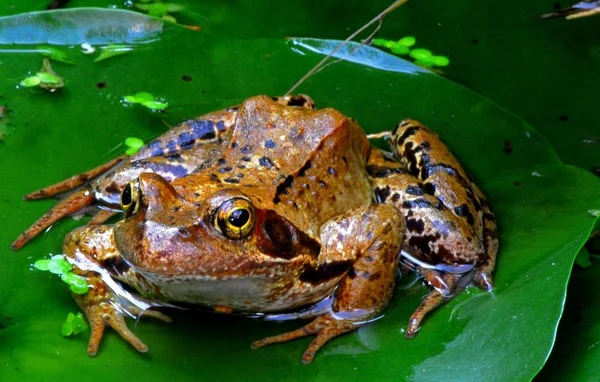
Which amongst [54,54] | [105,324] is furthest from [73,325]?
[54,54]

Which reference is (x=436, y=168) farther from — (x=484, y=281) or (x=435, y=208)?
(x=484, y=281)

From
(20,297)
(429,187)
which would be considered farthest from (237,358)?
(429,187)

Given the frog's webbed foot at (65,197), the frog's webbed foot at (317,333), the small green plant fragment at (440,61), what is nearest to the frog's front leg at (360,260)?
the frog's webbed foot at (317,333)

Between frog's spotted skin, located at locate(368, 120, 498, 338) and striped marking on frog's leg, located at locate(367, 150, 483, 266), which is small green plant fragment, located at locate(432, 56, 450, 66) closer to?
frog's spotted skin, located at locate(368, 120, 498, 338)

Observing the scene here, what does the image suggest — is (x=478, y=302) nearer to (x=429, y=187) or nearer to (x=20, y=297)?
(x=429, y=187)

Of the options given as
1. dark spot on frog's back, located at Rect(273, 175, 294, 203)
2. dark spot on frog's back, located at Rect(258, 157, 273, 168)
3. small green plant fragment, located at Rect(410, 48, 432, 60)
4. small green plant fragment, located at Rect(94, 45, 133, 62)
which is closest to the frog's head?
dark spot on frog's back, located at Rect(273, 175, 294, 203)

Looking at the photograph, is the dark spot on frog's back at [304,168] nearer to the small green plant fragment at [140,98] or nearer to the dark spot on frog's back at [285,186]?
the dark spot on frog's back at [285,186]
